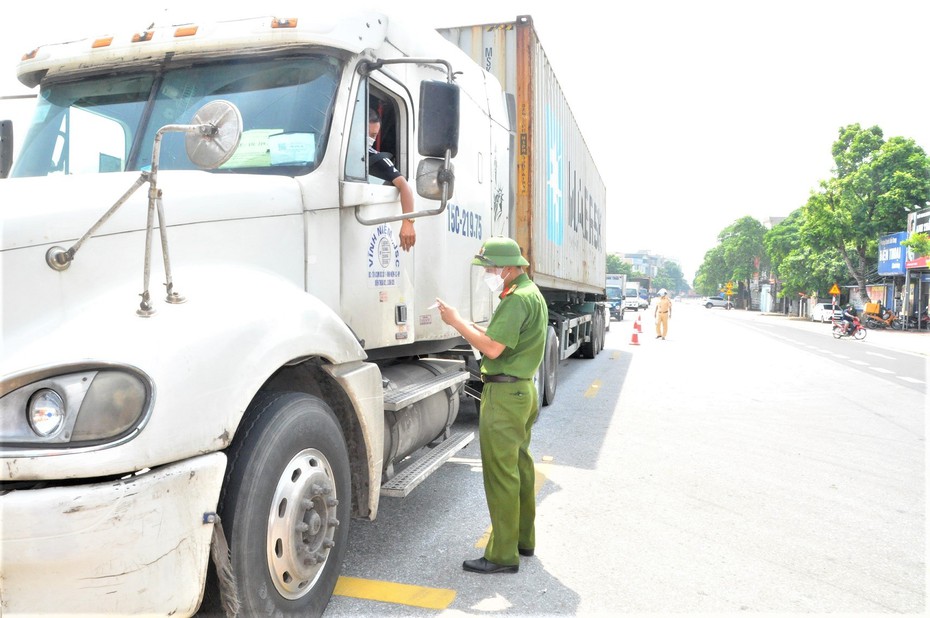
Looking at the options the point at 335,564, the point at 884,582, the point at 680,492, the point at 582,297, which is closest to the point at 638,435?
the point at 680,492

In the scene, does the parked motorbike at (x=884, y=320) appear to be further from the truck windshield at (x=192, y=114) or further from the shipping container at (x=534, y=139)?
the truck windshield at (x=192, y=114)

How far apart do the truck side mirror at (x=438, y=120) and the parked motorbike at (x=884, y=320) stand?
3583cm

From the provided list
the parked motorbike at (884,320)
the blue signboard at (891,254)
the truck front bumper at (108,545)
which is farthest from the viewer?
the blue signboard at (891,254)

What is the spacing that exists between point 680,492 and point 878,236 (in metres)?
39.1

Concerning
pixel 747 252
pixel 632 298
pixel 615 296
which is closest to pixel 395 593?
pixel 615 296

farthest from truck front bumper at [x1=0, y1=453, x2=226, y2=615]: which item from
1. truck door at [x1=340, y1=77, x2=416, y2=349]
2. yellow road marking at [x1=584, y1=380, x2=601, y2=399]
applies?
yellow road marking at [x1=584, y1=380, x2=601, y2=399]

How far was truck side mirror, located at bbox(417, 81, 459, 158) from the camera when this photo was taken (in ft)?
11.7

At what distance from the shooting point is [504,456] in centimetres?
366

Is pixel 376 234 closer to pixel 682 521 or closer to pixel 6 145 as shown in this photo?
pixel 6 145

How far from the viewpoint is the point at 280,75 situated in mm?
3488

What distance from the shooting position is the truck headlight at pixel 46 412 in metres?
2.07

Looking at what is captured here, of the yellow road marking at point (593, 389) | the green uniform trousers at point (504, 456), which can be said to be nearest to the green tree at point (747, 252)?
the yellow road marking at point (593, 389)

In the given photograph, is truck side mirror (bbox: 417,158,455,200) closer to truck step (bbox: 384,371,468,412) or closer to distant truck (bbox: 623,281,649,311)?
truck step (bbox: 384,371,468,412)

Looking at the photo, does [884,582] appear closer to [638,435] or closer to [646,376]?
[638,435]
